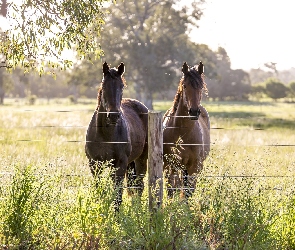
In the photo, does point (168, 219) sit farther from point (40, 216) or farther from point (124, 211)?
point (40, 216)

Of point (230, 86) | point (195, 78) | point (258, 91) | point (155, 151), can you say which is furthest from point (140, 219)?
point (258, 91)

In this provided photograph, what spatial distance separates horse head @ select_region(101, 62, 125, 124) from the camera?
23.1 ft

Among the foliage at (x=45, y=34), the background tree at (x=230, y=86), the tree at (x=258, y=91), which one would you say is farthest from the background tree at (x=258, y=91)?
the foliage at (x=45, y=34)

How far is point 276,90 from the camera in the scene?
90438 millimetres

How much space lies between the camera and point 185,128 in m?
8.27

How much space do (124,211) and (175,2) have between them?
157ft

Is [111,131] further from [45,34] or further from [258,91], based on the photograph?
[258,91]

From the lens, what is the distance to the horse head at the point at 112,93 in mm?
7031

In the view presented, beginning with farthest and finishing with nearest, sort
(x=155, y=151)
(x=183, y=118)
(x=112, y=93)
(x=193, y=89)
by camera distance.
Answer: (x=183, y=118), (x=193, y=89), (x=112, y=93), (x=155, y=151)

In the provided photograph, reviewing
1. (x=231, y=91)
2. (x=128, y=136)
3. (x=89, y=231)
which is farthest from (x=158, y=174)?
(x=231, y=91)

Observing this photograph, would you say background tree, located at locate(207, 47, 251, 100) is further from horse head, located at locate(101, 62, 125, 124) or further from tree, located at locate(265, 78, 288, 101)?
horse head, located at locate(101, 62, 125, 124)

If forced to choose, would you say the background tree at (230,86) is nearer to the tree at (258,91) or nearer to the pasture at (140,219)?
the tree at (258,91)

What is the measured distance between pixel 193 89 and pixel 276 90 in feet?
282

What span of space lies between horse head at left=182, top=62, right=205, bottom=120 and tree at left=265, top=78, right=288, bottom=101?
84723mm
